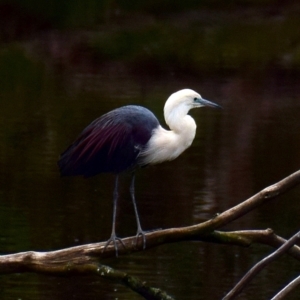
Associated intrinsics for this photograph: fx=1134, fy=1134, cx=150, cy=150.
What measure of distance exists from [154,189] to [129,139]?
6.28 metres

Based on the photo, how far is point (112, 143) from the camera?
6.20m

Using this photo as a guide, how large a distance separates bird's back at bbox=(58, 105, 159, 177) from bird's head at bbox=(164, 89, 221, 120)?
0.47 feet

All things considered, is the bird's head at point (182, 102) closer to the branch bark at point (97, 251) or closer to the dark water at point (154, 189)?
the branch bark at point (97, 251)

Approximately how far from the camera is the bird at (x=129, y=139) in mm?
6156

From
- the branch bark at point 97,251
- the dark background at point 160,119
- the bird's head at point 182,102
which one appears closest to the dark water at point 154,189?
the dark background at point 160,119

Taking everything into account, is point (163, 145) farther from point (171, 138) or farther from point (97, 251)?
point (97, 251)

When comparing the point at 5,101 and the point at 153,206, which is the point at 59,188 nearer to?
the point at 153,206

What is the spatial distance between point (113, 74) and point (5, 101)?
502cm

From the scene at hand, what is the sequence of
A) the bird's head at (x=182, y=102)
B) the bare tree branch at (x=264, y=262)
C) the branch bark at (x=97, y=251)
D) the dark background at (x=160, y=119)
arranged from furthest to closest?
the dark background at (x=160, y=119) → the bird's head at (x=182, y=102) → the branch bark at (x=97, y=251) → the bare tree branch at (x=264, y=262)

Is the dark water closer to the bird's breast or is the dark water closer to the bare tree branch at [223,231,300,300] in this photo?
the bird's breast

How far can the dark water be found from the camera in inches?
354

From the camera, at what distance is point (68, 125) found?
1633cm

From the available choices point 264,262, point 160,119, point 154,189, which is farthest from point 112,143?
point 160,119

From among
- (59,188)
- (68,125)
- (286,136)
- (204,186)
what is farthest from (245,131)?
(59,188)
